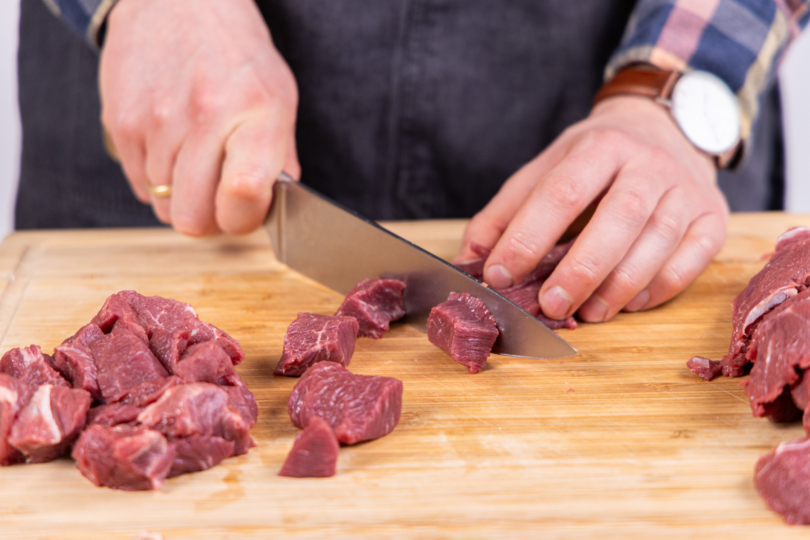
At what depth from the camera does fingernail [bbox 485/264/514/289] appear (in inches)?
124

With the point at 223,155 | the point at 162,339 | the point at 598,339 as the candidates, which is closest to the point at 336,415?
the point at 162,339

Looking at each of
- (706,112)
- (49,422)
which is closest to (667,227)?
(706,112)

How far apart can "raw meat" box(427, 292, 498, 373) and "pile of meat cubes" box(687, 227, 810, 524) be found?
76 cm

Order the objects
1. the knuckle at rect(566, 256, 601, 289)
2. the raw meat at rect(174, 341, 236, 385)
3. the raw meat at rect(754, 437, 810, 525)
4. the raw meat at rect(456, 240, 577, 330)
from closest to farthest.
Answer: the raw meat at rect(754, 437, 810, 525) → the raw meat at rect(174, 341, 236, 385) → the knuckle at rect(566, 256, 601, 289) → the raw meat at rect(456, 240, 577, 330)

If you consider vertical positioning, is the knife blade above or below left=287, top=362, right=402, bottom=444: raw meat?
above

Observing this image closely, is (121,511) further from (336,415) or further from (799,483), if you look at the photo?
(799,483)

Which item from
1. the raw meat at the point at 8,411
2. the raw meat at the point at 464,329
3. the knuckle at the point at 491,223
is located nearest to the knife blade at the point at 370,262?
the raw meat at the point at 464,329

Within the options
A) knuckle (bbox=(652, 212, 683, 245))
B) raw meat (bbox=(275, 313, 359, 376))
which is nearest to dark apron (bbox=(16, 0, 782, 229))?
knuckle (bbox=(652, 212, 683, 245))

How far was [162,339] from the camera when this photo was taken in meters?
2.54

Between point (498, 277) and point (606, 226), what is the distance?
487mm

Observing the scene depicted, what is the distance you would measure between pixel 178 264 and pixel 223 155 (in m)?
0.61

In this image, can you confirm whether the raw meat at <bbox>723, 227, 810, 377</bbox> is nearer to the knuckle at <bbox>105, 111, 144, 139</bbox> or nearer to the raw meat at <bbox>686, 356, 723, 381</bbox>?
the raw meat at <bbox>686, 356, 723, 381</bbox>

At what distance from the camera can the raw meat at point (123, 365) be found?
2371mm

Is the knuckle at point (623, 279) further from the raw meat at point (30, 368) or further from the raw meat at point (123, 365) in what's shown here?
the raw meat at point (30, 368)
